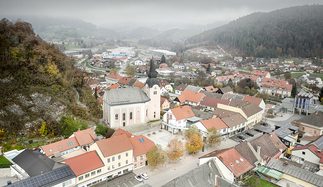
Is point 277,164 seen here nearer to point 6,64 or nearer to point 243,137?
point 243,137

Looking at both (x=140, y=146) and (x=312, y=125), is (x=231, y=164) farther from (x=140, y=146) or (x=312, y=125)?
(x=312, y=125)

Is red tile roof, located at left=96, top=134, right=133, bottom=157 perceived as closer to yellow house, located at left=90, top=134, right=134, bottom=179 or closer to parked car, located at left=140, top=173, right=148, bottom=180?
yellow house, located at left=90, top=134, right=134, bottom=179

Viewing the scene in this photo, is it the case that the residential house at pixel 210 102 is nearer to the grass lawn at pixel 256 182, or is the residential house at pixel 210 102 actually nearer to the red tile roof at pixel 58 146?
the grass lawn at pixel 256 182

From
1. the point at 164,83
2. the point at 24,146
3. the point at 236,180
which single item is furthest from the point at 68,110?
the point at 164,83

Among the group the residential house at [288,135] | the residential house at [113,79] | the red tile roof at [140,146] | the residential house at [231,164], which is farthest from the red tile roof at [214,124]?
the residential house at [113,79]

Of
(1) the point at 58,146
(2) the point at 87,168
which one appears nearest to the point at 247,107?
(2) the point at 87,168

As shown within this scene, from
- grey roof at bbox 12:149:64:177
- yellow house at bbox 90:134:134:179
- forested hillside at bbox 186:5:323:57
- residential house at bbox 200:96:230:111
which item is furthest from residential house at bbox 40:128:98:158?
forested hillside at bbox 186:5:323:57
